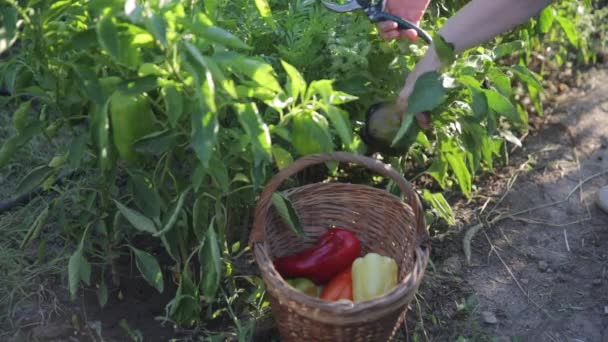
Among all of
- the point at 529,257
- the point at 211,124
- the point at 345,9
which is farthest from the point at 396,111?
the point at 529,257

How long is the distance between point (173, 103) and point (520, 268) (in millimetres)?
1336

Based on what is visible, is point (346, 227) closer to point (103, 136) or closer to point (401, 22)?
point (401, 22)

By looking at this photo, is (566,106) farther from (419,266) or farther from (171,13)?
(171,13)

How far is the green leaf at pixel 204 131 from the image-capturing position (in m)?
1.60

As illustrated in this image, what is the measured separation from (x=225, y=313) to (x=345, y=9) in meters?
0.88

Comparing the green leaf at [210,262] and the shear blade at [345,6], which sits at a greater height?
the shear blade at [345,6]

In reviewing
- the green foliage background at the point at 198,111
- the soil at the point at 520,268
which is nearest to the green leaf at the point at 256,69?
the green foliage background at the point at 198,111

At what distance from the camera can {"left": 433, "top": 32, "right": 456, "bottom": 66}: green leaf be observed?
1.88 m

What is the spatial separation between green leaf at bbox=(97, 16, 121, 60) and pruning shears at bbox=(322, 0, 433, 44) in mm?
752

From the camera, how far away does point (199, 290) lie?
7.34ft

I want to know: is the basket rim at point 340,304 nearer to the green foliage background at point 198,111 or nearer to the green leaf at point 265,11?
the green foliage background at point 198,111

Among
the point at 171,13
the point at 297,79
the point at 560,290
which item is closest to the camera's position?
the point at 171,13

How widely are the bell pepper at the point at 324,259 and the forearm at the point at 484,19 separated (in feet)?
1.90

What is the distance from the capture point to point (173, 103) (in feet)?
5.47
